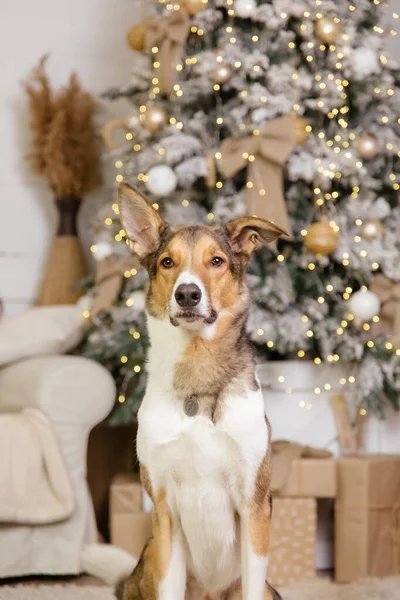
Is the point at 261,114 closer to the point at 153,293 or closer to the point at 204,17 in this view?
the point at 204,17

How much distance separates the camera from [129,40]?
11.4ft

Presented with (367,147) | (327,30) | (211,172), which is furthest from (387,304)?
(327,30)

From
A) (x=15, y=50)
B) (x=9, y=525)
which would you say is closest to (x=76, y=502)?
(x=9, y=525)

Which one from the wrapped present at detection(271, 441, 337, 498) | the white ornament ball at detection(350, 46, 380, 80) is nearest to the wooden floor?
the wrapped present at detection(271, 441, 337, 498)

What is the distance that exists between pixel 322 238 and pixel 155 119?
0.84 m

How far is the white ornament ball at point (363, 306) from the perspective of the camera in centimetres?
298

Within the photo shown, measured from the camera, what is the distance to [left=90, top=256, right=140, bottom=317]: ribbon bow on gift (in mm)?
3262

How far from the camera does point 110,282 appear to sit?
3.28 meters

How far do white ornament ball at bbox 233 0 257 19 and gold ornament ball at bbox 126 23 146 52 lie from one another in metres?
0.47

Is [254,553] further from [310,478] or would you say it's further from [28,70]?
[28,70]

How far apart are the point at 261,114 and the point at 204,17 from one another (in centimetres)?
50

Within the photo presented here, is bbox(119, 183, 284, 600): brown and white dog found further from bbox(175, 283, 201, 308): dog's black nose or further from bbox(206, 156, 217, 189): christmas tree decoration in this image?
bbox(206, 156, 217, 189): christmas tree decoration

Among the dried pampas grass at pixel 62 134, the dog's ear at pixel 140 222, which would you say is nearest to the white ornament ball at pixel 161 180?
the dried pampas grass at pixel 62 134

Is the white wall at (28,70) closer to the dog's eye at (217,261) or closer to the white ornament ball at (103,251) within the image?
the white ornament ball at (103,251)
